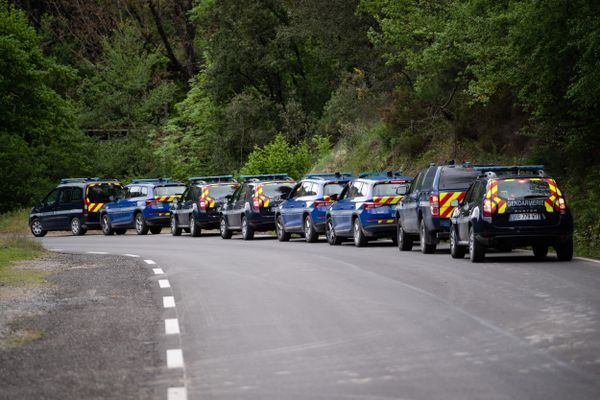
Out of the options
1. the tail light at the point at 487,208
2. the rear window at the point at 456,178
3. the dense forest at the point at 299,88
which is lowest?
the tail light at the point at 487,208

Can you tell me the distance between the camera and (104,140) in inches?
3007

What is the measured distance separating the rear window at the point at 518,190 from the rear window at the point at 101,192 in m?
26.1

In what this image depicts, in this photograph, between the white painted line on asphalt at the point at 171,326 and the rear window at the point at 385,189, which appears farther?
the rear window at the point at 385,189

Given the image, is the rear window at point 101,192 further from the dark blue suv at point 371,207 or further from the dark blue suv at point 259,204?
the dark blue suv at point 371,207

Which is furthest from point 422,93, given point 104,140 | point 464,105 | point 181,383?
point 104,140

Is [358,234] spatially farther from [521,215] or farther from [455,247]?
[521,215]

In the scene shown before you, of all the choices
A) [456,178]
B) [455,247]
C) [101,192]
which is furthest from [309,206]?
[101,192]

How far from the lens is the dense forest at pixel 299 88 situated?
27.0 meters

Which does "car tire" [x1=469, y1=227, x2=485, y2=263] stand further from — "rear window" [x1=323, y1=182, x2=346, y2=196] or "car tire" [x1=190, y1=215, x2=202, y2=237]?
"car tire" [x1=190, y1=215, x2=202, y2=237]

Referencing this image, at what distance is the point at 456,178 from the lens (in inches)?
933

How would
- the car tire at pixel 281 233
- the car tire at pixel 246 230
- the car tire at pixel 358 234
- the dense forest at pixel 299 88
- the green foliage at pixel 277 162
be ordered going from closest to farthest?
the dense forest at pixel 299 88 → the car tire at pixel 358 234 → the car tire at pixel 281 233 → the car tire at pixel 246 230 → the green foliage at pixel 277 162

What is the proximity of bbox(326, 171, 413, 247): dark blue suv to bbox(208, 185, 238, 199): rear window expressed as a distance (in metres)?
10.2

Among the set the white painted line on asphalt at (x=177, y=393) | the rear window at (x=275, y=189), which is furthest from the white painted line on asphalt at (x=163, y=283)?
the rear window at (x=275, y=189)

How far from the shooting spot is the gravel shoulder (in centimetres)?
852
